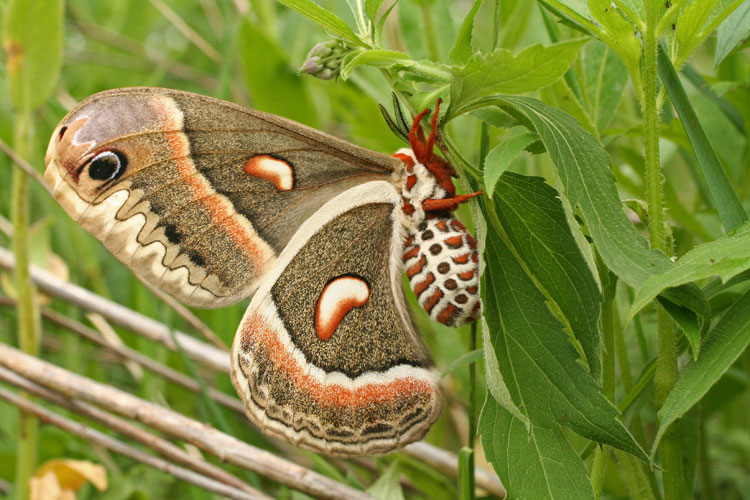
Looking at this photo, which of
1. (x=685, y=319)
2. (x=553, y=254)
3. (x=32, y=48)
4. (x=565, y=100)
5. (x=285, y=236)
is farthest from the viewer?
(x=32, y=48)

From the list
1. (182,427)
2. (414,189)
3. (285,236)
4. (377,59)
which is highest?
(377,59)

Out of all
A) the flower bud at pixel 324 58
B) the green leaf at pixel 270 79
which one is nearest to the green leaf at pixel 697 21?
the flower bud at pixel 324 58

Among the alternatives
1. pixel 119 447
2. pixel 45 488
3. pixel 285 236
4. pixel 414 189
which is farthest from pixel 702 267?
pixel 45 488

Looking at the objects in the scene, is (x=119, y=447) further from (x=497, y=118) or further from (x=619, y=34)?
(x=619, y=34)

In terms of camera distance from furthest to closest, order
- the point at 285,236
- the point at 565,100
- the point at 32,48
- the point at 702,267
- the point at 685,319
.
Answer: the point at 32,48 < the point at 285,236 < the point at 565,100 < the point at 685,319 < the point at 702,267

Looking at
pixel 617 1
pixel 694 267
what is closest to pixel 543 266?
pixel 694 267

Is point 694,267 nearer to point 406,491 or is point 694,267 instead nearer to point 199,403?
point 406,491

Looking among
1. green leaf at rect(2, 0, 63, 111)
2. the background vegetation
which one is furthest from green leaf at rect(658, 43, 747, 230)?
green leaf at rect(2, 0, 63, 111)

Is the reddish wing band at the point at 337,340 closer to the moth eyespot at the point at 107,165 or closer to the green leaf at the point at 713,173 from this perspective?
the moth eyespot at the point at 107,165
